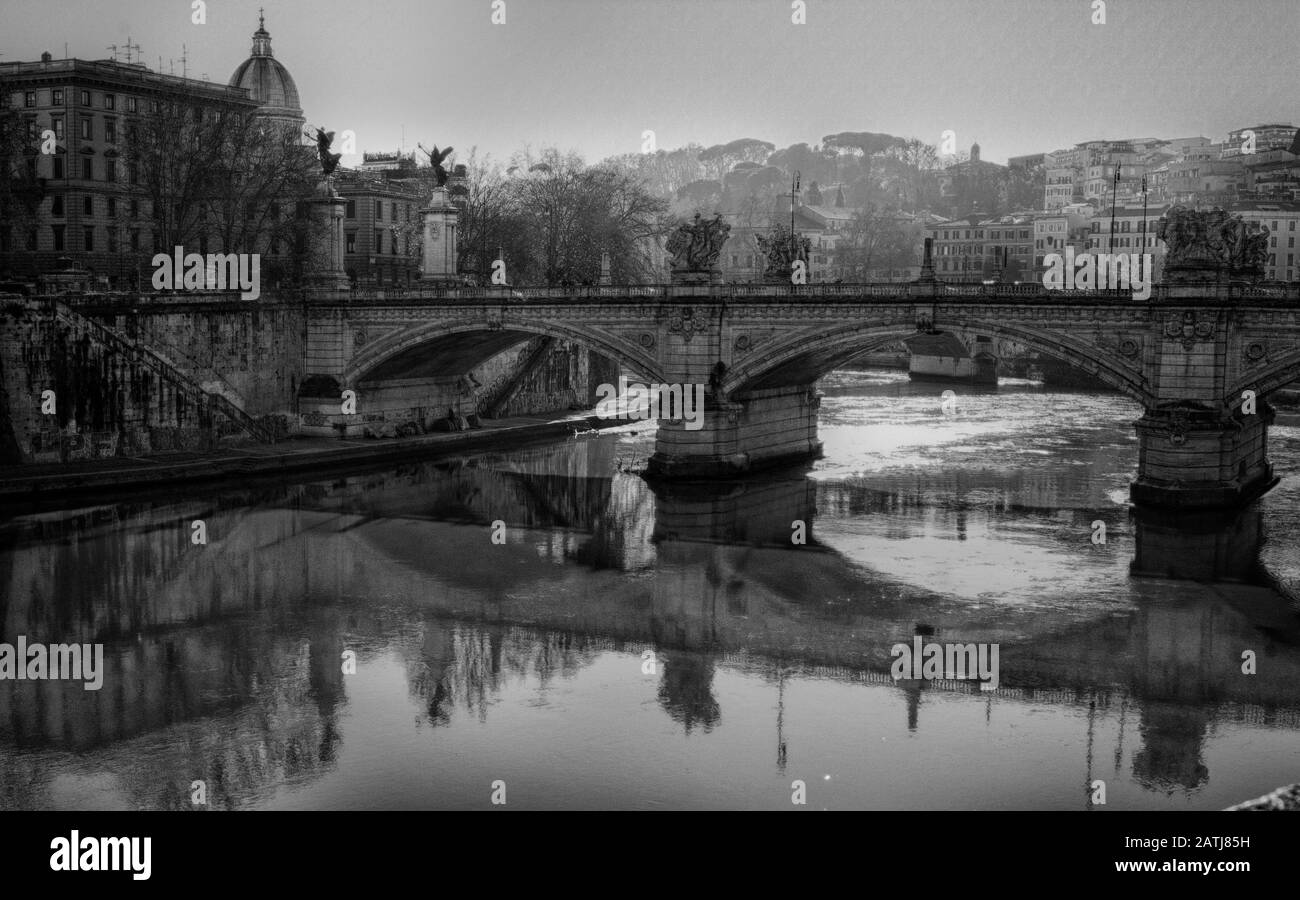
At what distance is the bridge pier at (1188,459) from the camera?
1396 inches

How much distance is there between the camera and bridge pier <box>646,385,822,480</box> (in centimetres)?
4119

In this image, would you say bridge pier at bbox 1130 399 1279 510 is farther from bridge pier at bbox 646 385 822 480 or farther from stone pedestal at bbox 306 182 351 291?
stone pedestal at bbox 306 182 351 291

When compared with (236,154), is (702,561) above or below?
below

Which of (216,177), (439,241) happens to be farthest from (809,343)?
(216,177)

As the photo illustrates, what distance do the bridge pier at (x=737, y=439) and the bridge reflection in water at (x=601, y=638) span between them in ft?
8.26

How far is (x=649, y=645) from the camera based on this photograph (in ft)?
81.7

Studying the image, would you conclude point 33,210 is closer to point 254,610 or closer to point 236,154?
point 236,154

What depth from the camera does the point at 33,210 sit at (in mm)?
60812

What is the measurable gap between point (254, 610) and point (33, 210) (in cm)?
4028

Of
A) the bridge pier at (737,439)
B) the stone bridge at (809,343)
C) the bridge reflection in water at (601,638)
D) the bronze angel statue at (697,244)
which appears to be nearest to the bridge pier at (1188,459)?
the stone bridge at (809,343)

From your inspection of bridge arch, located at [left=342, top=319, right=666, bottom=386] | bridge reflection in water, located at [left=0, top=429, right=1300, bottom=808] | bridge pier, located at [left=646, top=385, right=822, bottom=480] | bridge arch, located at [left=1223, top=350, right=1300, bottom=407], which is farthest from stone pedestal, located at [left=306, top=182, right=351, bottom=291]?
bridge arch, located at [left=1223, top=350, right=1300, bottom=407]

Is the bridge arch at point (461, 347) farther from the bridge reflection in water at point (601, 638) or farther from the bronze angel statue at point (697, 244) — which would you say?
the bridge reflection in water at point (601, 638)
